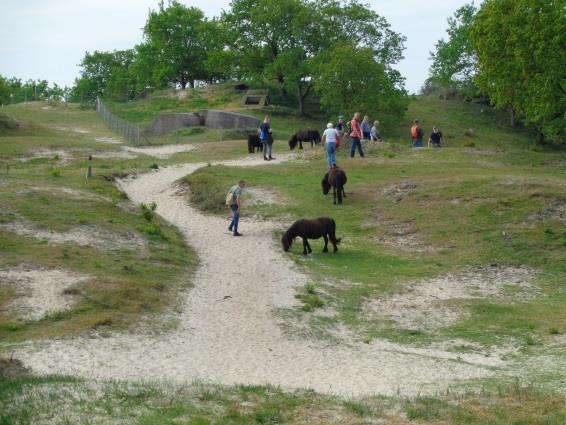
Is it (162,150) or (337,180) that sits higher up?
(337,180)

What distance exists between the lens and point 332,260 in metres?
28.9

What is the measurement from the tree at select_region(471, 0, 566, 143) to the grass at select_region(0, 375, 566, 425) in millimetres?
30146

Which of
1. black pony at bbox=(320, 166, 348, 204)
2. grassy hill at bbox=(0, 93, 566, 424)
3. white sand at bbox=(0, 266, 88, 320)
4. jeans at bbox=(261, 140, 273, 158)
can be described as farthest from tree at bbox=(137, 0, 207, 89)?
white sand at bbox=(0, 266, 88, 320)

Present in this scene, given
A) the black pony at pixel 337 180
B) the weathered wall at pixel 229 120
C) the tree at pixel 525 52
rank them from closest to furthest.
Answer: the black pony at pixel 337 180 → the tree at pixel 525 52 → the weathered wall at pixel 229 120

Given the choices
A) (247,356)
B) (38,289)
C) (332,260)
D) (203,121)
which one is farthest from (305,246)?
(203,121)

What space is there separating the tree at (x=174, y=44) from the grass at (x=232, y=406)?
77.9 metres

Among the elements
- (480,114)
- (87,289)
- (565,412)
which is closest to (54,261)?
(87,289)

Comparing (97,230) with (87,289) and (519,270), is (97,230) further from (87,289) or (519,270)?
(519,270)

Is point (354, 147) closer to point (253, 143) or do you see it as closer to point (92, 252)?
point (253, 143)

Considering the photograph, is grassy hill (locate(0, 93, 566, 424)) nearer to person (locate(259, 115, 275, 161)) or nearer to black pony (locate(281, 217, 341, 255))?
black pony (locate(281, 217, 341, 255))

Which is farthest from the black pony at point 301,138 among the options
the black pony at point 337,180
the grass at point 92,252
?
the black pony at point 337,180

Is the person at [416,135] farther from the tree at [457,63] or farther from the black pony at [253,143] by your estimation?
the tree at [457,63]

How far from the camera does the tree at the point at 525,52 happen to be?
42.7m

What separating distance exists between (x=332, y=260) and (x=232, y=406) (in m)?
14.6
